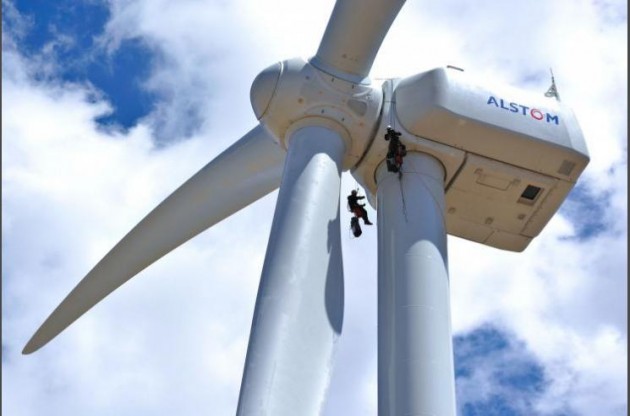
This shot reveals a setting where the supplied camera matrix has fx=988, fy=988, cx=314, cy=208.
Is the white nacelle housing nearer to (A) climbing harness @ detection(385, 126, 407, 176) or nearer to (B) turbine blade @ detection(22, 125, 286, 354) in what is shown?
(A) climbing harness @ detection(385, 126, 407, 176)

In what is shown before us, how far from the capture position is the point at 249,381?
12516mm

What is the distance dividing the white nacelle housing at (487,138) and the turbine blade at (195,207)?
6.21 feet

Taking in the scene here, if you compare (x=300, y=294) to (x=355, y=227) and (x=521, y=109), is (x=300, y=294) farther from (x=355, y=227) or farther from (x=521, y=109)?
(x=521, y=109)

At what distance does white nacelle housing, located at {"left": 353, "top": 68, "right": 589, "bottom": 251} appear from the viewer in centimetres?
1631

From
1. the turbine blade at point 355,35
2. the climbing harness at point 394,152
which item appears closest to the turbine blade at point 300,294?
the climbing harness at point 394,152

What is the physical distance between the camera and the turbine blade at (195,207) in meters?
17.7

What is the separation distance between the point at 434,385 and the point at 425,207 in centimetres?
326

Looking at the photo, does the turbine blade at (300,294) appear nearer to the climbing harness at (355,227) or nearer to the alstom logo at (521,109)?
the climbing harness at (355,227)

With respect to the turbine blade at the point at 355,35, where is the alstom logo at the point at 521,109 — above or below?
below

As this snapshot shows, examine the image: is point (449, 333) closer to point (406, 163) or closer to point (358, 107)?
point (406, 163)

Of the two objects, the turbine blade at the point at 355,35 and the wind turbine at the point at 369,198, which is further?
the turbine blade at the point at 355,35

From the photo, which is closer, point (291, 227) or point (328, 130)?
point (291, 227)

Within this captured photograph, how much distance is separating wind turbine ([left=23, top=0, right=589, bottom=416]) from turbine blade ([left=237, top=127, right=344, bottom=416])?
0.02 meters

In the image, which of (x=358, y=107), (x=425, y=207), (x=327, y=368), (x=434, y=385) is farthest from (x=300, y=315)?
(x=358, y=107)
